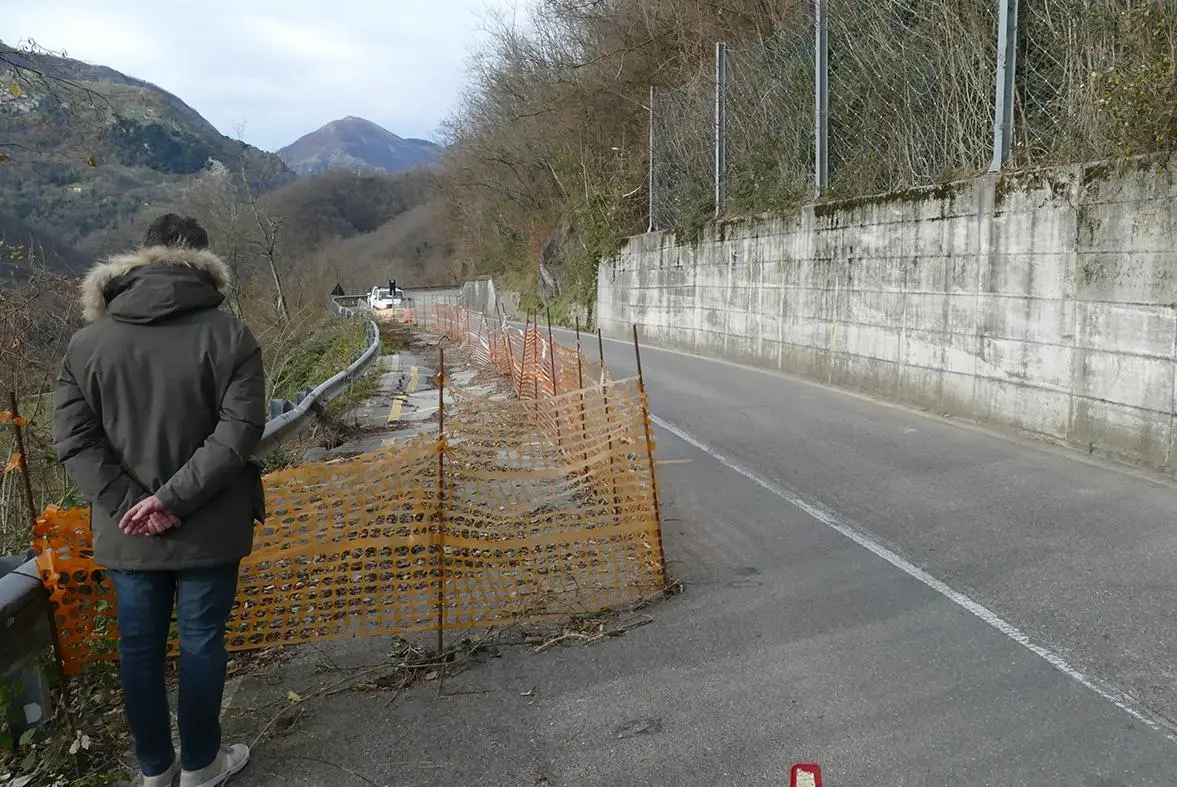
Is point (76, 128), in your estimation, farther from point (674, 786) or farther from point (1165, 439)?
point (1165, 439)

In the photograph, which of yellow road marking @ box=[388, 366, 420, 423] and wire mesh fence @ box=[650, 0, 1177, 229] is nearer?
wire mesh fence @ box=[650, 0, 1177, 229]

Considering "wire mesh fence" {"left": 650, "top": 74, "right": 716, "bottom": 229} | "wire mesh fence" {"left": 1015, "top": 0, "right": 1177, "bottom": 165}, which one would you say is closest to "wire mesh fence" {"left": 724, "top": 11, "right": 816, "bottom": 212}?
"wire mesh fence" {"left": 650, "top": 74, "right": 716, "bottom": 229}

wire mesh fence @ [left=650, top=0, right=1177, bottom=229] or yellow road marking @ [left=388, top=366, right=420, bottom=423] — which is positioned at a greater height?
wire mesh fence @ [left=650, top=0, right=1177, bottom=229]

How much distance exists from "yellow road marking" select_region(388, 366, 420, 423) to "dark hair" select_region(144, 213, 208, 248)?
8.42 meters

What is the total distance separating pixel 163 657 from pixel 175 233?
4.97 ft

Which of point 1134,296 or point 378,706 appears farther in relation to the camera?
point 1134,296

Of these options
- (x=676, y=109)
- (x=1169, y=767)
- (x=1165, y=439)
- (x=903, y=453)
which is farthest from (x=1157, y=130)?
(x=676, y=109)

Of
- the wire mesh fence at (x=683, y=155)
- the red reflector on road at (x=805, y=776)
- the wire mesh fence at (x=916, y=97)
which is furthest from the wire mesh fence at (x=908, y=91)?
the red reflector on road at (x=805, y=776)

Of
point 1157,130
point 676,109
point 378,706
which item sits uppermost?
point 676,109

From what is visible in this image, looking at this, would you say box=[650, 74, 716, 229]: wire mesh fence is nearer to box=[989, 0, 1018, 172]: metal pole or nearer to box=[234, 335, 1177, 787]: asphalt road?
box=[989, 0, 1018, 172]: metal pole

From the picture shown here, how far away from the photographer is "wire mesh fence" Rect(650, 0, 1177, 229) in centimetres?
775

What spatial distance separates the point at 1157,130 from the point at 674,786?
706 cm

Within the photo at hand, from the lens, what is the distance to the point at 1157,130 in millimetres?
7148

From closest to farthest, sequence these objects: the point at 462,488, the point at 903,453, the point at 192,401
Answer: the point at 192,401, the point at 462,488, the point at 903,453
